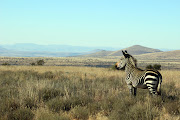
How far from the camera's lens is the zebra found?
6496 mm

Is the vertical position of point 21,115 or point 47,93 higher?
A: point 47,93

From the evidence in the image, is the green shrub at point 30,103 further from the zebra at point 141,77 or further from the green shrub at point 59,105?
the zebra at point 141,77

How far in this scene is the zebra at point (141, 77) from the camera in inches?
256

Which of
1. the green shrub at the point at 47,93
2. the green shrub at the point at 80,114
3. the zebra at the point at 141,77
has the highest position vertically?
the zebra at the point at 141,77

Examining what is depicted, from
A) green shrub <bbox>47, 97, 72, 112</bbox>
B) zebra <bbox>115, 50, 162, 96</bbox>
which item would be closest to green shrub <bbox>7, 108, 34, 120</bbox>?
green shrub <bbox>47, 97, 72, 112</bbox>

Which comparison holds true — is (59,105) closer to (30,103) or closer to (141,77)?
(30,103)

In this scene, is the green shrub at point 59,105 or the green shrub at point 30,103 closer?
the green shrub at point 59,105

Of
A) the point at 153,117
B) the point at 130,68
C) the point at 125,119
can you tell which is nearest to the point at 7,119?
the point at 125,119

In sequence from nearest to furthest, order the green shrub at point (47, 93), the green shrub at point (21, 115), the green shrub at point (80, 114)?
the green shrub at point (21, 115), the green shrub at point (80, 114), the green shrub at point (47, 93)

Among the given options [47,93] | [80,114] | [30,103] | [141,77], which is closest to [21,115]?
[30,103]

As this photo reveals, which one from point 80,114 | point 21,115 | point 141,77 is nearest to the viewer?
point 21,115

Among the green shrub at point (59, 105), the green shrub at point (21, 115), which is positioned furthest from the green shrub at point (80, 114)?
the green shrub at point (21, 115)

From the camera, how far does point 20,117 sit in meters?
5.57

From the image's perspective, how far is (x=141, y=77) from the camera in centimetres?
690
